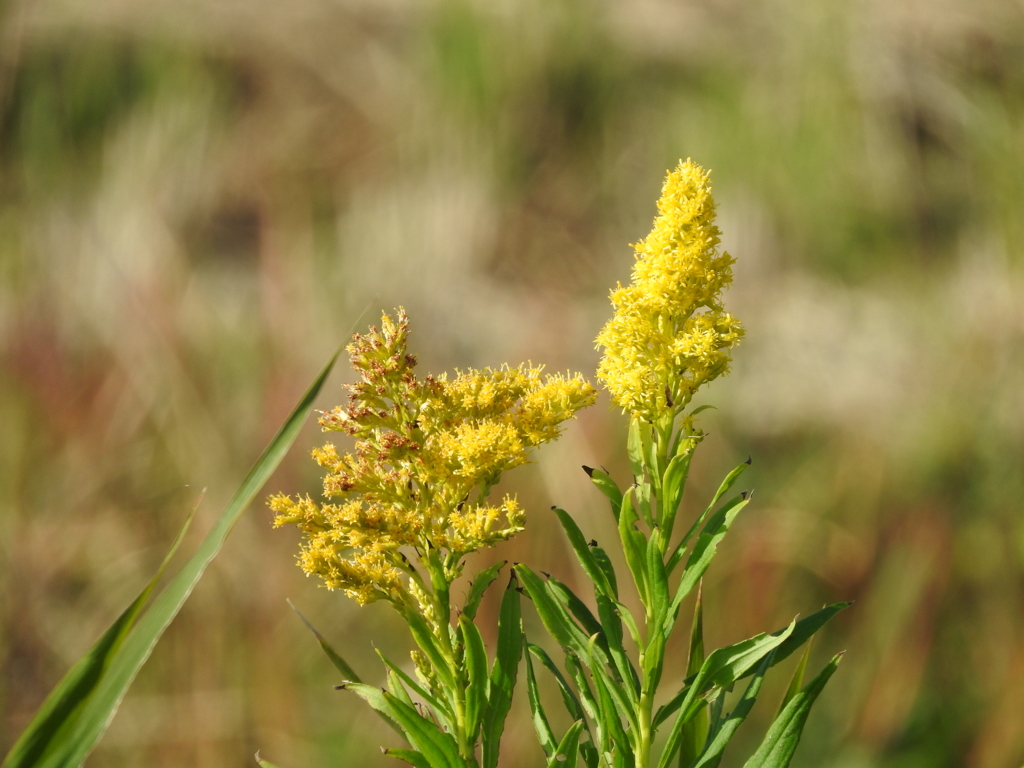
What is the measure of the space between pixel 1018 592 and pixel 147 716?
2341 millimetres

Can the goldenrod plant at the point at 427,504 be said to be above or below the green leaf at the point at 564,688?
above

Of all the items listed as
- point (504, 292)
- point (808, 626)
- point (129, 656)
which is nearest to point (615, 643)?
point (808, 626)

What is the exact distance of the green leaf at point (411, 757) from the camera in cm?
49

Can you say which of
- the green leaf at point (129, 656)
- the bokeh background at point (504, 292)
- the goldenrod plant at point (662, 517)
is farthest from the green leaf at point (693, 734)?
the bokeh background at point (504, 292)

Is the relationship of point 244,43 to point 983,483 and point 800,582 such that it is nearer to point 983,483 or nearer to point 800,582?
Answer: point 800,582

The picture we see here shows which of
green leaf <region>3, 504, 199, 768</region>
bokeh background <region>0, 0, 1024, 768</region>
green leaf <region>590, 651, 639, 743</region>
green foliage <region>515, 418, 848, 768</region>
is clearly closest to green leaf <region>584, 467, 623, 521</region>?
green foliage <region>515, 418, 848, 768</region>

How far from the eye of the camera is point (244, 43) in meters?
3.16

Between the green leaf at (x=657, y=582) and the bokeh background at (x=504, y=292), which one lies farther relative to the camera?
the bokeh background at (x=504, y=292)

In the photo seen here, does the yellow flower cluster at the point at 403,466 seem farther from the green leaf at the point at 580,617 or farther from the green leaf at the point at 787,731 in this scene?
the green leaf at the point at 787,731

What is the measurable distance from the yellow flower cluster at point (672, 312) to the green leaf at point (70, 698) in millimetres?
283

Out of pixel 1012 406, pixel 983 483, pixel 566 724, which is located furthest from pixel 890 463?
pixel 566 724

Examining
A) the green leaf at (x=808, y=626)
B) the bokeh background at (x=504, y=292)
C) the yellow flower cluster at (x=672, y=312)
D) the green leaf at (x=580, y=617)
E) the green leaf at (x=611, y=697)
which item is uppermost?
the bokeh background at (x=504, y=292)

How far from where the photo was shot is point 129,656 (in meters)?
0.49

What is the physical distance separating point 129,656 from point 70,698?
51mm
